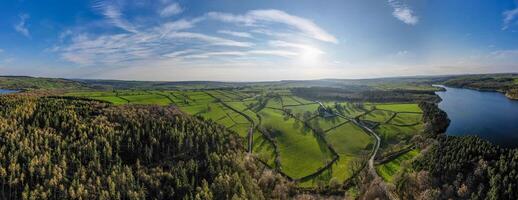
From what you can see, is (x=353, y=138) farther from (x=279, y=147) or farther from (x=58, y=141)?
(x=58, y=141)

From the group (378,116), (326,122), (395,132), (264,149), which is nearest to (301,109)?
(326,122)

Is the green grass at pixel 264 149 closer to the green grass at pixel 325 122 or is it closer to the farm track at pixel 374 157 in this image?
the green grass at pixel 325 122

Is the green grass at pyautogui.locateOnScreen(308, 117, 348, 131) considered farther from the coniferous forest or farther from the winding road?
the coniferous forest

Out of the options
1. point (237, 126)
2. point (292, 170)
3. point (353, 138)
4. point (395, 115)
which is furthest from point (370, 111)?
point (292, 170)

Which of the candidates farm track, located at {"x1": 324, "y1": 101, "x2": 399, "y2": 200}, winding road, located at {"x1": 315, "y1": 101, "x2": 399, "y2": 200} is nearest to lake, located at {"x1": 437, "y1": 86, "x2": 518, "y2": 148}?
farm track, located at {"x1": 324, "y1": 101, "x2": 399, "y2": 200}

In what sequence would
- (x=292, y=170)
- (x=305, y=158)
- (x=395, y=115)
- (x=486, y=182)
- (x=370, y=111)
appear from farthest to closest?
(x=370, y=111), (x=395, y=115), (x=305, y=158), (x=292, y=170), (x=486, y=182)

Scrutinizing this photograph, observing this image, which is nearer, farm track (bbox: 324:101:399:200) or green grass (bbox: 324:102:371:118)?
farm track (bbox: 324:101:399:200)

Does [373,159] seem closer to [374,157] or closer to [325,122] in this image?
[374,157]
